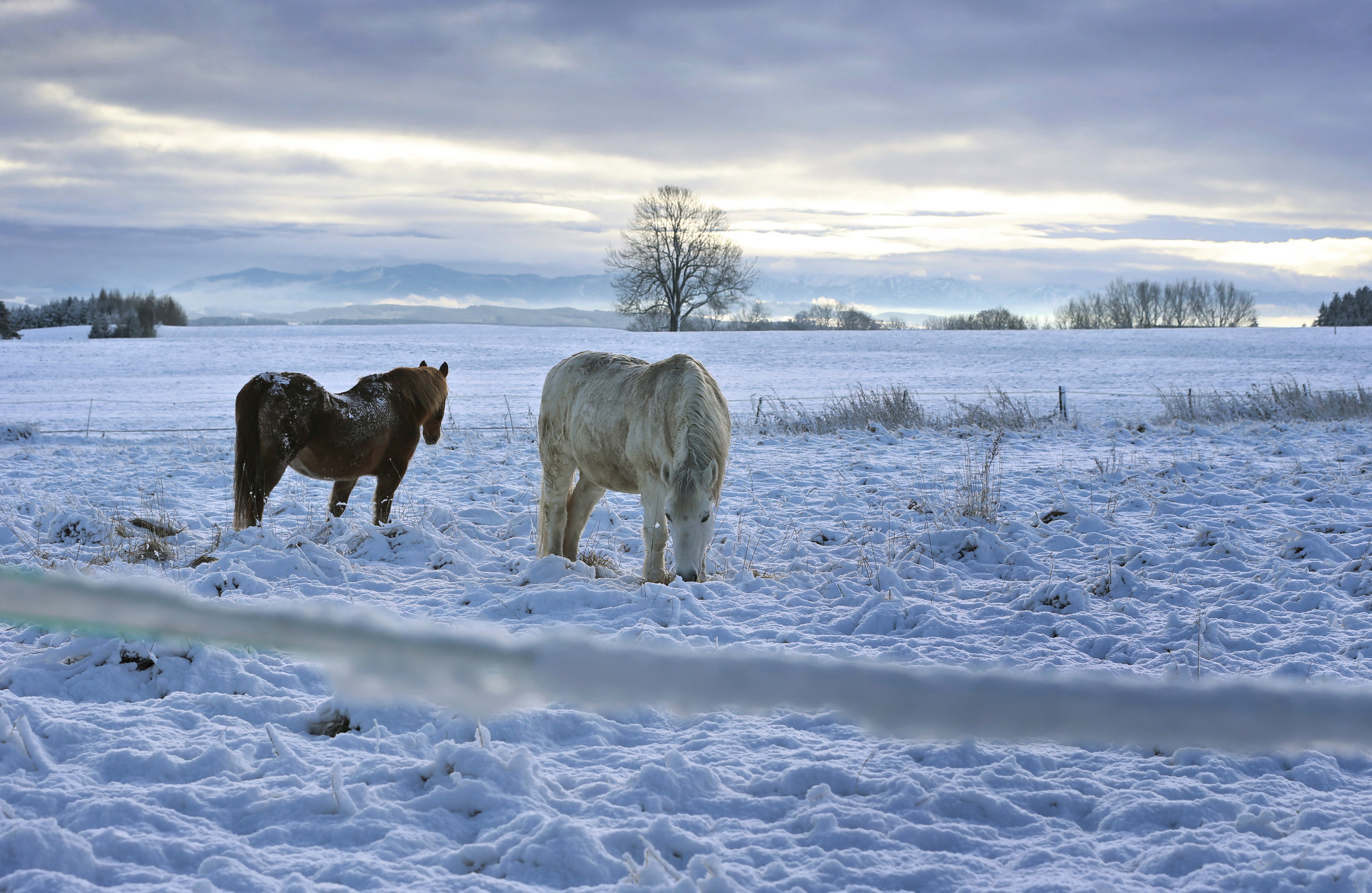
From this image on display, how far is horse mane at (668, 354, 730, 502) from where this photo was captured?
192 inches

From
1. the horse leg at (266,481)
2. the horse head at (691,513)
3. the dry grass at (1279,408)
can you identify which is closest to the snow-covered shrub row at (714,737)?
the horse head at (691,513)

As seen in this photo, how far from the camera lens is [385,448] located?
22.5ft

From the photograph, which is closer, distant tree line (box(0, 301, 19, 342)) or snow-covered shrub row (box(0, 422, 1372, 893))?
snow-covered shrub row (box(0, 422, 1372, 893))

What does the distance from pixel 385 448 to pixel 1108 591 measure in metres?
5.50

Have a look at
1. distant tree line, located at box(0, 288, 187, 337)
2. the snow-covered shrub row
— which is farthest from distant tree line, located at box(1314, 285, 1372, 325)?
distant tree line, located at box(0, 288, 187, 337)

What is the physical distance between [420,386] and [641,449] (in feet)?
9.25

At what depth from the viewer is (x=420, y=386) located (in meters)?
7.25

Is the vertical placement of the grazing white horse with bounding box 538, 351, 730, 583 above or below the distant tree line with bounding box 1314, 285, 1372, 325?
below

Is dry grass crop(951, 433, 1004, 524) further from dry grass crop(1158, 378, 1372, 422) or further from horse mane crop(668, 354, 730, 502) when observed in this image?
dry grass crop(1158, 378, 1372, 422)

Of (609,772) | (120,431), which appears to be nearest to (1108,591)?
(609,772)

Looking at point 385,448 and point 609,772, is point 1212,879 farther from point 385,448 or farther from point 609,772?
point 385,448

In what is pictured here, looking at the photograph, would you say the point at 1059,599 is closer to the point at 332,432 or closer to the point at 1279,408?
the point at 332,432

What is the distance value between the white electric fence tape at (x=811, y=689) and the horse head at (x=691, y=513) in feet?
13.0

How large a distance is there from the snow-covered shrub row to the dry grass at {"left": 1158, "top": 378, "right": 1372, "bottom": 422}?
772 centimetres
